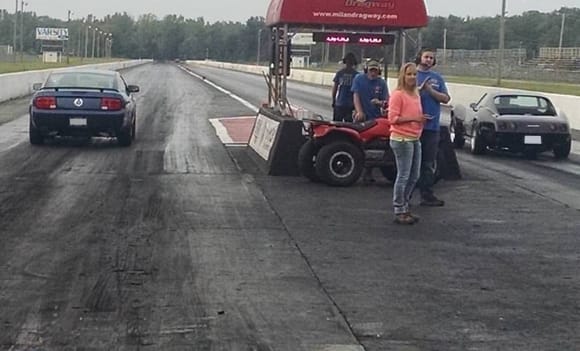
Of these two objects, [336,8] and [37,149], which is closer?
[336,8]

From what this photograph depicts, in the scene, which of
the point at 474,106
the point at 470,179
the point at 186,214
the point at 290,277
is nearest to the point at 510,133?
the point at 474,106

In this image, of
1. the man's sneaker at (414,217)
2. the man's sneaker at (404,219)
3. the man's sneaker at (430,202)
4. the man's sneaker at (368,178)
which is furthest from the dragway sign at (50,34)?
the man's sneaker at (404,219)

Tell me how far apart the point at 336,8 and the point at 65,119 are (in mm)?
5464

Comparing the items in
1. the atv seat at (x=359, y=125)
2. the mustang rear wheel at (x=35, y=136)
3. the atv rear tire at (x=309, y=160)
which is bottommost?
the mustang rear wheel at (x=35, y=136)

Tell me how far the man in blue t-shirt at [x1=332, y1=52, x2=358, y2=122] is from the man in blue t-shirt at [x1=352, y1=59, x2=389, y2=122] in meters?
2.05

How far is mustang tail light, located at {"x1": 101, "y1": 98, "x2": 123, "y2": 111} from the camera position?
20.4m

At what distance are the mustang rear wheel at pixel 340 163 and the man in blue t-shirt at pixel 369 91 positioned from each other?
659 mm

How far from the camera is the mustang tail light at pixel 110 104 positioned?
67.0 ft

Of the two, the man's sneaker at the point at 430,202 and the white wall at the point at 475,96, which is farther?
the white wall at the point at 475,96

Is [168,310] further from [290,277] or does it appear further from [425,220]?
[425,220]

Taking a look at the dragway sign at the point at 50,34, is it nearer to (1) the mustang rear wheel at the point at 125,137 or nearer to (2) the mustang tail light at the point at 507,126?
(1) the mustang rear wheel at the point at 125,137

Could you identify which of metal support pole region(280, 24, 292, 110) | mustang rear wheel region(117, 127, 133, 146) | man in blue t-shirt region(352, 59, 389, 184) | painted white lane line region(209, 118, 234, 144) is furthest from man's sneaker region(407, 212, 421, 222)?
painted white lane line region(209, 118, 234, 144)

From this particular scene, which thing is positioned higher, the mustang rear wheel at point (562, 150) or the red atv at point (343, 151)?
the red atv at point (343, 151)

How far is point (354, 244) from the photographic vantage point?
1077 centimetres
